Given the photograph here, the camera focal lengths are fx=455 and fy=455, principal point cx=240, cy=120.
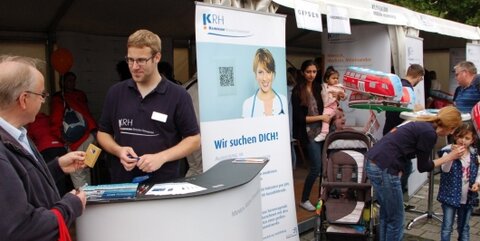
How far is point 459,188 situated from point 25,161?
3.31m

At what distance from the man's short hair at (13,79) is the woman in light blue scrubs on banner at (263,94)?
194 centimetres

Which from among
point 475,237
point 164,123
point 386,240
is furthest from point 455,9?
point 164,123

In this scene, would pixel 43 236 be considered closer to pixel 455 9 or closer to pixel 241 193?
pixel 241 193

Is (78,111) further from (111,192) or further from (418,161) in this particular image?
(418,161)

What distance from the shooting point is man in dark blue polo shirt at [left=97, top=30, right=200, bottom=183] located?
2262mm

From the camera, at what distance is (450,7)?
13.8 m

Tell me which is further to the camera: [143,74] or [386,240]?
[386,240]

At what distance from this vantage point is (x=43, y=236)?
145 cm

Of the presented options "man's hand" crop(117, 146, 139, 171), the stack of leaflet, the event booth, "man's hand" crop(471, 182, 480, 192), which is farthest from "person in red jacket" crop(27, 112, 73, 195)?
"man's hand" crop(471, 182, 480, 192)

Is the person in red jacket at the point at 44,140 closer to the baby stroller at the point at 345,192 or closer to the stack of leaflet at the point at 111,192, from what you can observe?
the baby stroller at the point at 345,192

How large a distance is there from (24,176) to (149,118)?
92cm

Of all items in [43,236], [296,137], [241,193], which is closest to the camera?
[43,236]

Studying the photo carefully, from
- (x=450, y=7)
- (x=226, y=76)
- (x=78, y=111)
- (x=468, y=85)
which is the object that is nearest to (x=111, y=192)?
(x=226, y=76)

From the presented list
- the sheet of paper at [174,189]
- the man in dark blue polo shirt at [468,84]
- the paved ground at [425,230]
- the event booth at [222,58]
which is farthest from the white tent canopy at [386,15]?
the paved ground at [425,230]
